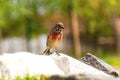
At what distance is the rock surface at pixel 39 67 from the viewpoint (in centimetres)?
1002

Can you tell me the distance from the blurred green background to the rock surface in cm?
2171

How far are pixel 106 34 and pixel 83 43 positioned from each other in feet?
6.72

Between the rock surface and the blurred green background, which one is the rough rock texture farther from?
the blurred green background

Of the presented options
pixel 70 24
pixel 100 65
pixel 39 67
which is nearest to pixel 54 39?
pixel 100 65

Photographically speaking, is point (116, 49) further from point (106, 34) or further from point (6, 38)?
point (6, 38)

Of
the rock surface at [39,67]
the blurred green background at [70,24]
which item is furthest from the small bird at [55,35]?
the blurred green background at [70,24]

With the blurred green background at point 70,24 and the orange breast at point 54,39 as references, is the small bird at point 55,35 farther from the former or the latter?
the blurred green background at point 70,24

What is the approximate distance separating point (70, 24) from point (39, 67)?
91.3ft

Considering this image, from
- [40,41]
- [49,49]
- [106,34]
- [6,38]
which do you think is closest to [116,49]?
[106,34]

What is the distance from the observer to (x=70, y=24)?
3828 cm

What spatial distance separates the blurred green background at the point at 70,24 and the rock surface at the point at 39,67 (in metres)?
21.7

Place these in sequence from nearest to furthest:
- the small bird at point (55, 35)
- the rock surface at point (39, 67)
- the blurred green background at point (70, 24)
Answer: the rock surface at point (39, 67) → the small bird at point (55, 35) → the blurred green background at point (70, 24)

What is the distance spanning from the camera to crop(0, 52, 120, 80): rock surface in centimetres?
1002

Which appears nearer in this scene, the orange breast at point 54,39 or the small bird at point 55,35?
the small bird at point 55,35
